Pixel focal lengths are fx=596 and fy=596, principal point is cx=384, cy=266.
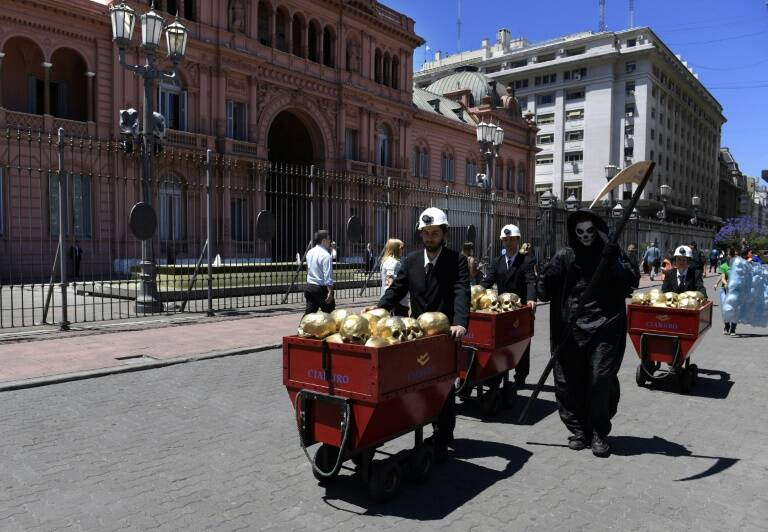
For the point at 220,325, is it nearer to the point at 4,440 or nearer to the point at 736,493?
the point at 4,440

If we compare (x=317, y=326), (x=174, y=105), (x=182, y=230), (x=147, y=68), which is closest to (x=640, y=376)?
(x=317, y=326)

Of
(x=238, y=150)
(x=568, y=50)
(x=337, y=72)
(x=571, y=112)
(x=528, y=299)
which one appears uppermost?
(x=568, y=50)

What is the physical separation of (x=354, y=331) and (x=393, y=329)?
Result: 0.28 m

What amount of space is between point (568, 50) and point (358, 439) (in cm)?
7828

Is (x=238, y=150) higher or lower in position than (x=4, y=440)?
higher

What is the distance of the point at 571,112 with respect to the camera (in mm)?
72125

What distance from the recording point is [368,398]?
3.81 meters

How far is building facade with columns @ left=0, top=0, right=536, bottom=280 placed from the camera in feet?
72.0

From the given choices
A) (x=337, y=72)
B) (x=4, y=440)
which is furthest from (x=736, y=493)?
(x=337, y=72)

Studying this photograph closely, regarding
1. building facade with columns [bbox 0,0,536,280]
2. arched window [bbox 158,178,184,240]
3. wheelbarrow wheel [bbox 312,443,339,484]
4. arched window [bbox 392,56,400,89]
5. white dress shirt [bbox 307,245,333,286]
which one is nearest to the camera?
wheelbarrow wheel [bbox 312,443,339,484]

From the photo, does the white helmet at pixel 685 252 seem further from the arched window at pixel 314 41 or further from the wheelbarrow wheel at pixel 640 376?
the arched window at pixel 314 41

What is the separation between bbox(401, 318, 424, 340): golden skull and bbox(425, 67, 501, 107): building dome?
1806 inches

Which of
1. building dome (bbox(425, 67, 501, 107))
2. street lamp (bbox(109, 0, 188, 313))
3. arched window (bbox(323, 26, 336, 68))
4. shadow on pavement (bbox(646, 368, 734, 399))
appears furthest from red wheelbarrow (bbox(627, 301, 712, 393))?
building dome (bbox(425, 67, 501, 107))

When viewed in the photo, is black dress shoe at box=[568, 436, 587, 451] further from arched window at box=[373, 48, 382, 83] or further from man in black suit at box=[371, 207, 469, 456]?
arched window at box=[373, 48, 382, 83]
